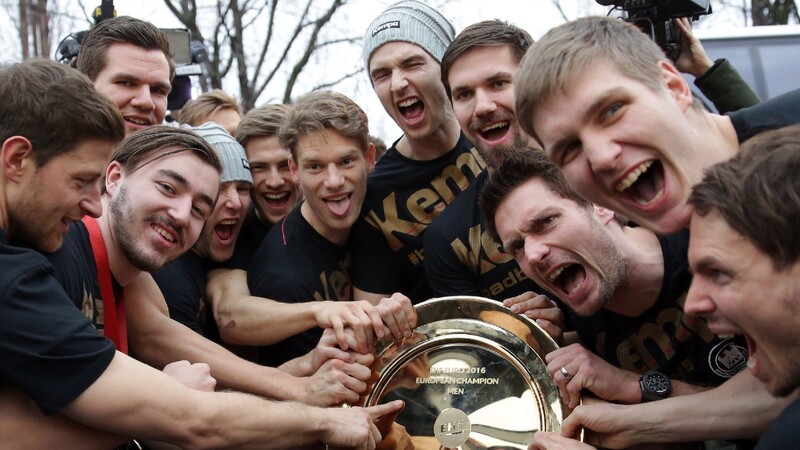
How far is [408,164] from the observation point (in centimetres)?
477

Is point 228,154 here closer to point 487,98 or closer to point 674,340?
point 487,98

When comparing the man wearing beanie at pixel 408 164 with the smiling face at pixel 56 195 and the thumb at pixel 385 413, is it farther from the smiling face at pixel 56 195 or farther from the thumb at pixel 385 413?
the smiling face at pixel 56 195

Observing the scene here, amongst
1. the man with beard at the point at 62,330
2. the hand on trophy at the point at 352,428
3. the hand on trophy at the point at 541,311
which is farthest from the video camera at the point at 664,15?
the man with beard at the point at 62,330

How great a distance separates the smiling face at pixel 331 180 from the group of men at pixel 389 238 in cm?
1

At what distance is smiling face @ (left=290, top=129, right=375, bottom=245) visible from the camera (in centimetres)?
461

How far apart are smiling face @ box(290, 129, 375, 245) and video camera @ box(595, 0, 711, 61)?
154cm

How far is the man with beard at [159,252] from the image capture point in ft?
12.5

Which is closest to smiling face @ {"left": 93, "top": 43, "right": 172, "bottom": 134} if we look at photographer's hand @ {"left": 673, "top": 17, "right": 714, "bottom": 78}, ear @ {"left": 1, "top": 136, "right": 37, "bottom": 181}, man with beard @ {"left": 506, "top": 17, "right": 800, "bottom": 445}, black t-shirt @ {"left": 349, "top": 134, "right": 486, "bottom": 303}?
black t-shirt @ {"left": 349, "top": 134, "right": 486, "bottom": 303}

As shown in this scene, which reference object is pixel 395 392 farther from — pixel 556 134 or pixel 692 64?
pixel 692 64

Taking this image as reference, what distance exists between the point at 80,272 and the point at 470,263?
1.65m

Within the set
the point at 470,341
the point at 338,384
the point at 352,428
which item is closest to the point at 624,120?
the point at 470,341

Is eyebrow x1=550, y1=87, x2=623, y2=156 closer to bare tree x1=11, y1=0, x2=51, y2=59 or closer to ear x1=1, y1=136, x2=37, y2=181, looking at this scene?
ear x1=1, y1=136, x2=37, y2=181

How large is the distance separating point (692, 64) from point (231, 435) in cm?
305

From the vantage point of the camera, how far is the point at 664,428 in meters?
3.39
